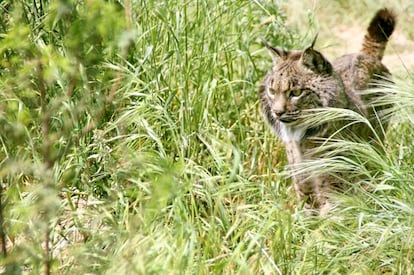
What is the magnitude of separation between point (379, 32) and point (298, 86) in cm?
96

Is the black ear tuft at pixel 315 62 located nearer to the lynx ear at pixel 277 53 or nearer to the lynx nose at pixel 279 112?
the lynx ear at pixel 277 53

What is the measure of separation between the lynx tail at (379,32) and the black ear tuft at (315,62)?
0.74m

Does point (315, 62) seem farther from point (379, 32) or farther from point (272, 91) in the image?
point (379, 32)

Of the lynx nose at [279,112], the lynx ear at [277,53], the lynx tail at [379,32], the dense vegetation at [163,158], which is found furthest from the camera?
the lynx tail at [379,32]

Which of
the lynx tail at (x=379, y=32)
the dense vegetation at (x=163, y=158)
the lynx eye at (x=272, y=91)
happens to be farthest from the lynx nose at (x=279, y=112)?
the lynx tail at (x=379, y=32)

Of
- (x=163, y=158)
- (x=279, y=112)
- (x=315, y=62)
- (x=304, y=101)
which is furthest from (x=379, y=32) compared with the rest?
(x=163, y=158)

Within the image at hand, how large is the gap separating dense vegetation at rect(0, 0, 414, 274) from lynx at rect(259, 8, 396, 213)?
0.40ft

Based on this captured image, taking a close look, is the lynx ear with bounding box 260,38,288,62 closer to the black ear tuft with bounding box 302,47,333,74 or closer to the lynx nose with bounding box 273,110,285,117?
the black ear tuft with bounding box 302,47,333,74

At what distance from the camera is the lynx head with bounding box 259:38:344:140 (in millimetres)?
4523

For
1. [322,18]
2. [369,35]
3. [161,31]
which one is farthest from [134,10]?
[322,18]

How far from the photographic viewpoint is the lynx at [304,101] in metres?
4.53

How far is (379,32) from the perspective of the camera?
528 cm

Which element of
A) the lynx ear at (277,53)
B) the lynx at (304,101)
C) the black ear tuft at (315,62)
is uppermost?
the lynx ear at (277,53)

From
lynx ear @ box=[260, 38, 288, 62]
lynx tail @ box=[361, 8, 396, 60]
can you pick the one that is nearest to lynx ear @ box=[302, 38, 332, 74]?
lynx ear @ box=[260, 38, 288, 62]
